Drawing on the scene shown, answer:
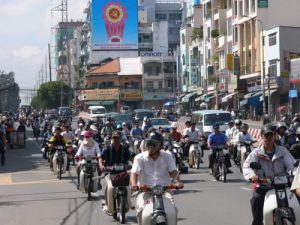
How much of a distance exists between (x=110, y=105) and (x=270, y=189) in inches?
4223

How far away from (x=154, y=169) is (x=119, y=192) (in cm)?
297

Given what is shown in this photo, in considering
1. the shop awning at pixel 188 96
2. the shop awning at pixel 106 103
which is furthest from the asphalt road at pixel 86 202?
the shop awning at pixel 106 103

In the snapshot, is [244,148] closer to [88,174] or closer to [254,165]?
[88,174]

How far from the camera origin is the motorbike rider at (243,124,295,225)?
10250 mm

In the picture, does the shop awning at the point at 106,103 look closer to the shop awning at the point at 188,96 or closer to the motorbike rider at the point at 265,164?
the shop awning at the point at 188,96

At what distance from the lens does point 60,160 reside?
2497 cm

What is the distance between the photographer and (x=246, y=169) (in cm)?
1034

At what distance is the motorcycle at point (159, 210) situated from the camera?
10.1m

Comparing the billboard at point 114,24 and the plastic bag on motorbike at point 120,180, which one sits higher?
the billboard at point 114,24

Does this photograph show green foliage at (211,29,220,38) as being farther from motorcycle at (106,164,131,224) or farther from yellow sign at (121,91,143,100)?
motorcycle at (106,164,131,224)

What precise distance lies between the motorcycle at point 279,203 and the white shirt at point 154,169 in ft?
4.55

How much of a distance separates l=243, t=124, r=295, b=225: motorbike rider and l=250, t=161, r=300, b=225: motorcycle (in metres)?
0.14

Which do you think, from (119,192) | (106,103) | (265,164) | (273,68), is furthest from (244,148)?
(106,103)

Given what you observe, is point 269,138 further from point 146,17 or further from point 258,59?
point 146,17
